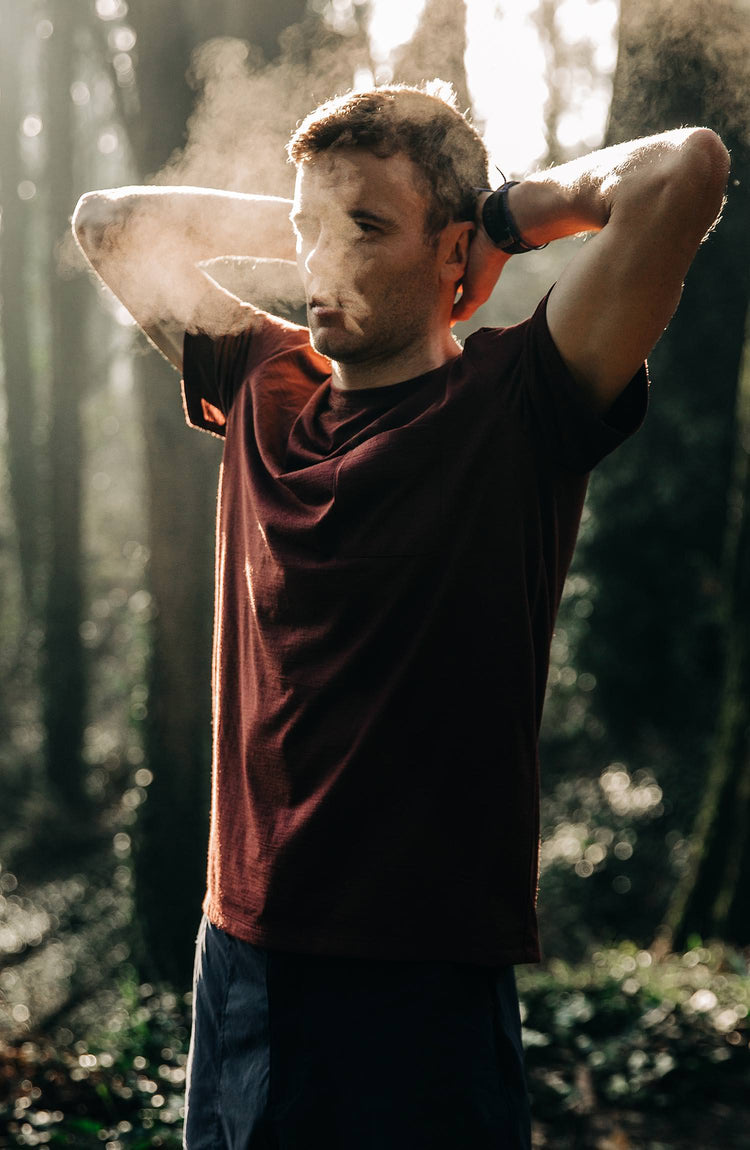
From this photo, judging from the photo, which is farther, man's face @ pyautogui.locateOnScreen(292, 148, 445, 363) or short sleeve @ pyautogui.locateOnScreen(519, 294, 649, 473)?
man's face @ pyautogui.locateOnScreen(292, 148, 445, 363)

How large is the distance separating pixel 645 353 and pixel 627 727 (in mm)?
7768

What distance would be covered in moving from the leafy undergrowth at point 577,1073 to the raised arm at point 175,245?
2.35m

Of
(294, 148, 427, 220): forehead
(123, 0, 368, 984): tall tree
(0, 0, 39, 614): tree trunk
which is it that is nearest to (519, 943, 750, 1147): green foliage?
(123, 0, 368, 984): tall tree

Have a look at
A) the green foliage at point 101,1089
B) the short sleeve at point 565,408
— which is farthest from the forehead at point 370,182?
the green foliage at point 101,1089

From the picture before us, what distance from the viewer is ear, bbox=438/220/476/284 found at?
70.5 inches

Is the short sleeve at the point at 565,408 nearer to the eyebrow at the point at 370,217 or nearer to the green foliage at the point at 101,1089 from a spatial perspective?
the eyebrow at the point at 370,217

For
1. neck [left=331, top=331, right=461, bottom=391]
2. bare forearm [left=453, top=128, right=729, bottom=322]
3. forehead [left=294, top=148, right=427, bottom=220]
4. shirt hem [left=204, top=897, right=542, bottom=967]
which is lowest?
shirt hem [left=204, top=897, right=542, bottom=967]

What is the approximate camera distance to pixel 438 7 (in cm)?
394

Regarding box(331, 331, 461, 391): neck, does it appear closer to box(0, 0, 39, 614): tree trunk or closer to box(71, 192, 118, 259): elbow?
box(71, 192, 118, 259): elbow

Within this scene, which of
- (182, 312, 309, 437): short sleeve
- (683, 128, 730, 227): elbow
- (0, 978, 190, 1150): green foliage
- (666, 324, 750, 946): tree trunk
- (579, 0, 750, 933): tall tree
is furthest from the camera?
(579, 0, 750, 933): tall tree

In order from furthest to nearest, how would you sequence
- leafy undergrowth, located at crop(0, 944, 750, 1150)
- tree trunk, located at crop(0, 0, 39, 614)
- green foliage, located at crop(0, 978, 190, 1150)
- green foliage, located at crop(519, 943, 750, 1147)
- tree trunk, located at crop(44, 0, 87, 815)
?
tree trunk, located at crop(0, 0, 39, 614), tree trunk, located at crop(44, 0, 87, 815), green foliage, located at crop(519, 943, 750, 1147), leafy undergrowth, located at crop(0, 944, 750, 1150), green foliage, located at crop(0, 978, 190, 1150)

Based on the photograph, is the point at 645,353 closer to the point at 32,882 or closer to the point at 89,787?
the point at 32,882

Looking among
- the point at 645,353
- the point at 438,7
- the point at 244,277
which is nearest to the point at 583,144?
the point at 438,7

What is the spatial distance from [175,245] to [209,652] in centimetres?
329
